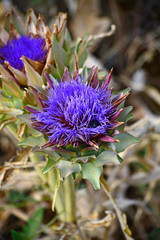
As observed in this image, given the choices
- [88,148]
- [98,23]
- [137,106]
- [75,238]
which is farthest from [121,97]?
A: [98,23]

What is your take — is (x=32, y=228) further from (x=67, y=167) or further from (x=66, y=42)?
(x=66, y=42)

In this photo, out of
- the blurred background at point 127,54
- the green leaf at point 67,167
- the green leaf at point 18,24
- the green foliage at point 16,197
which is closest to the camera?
the green leaf at point 67,167

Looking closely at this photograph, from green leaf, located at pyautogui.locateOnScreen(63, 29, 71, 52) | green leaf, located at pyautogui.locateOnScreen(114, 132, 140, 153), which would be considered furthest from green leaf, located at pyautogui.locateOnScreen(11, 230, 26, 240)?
green leaf, located at pyautogui.locateOnScreen(63, 29, 71, 52)

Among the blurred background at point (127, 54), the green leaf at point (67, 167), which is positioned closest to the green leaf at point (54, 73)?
the green leaf at point (67, 167)

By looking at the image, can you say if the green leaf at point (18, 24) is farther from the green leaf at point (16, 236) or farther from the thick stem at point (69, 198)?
the green leaf at point (16, 236)

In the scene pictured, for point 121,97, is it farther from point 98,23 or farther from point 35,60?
point 98,23

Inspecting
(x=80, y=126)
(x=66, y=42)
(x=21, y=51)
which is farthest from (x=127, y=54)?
(x=80, y=126)
